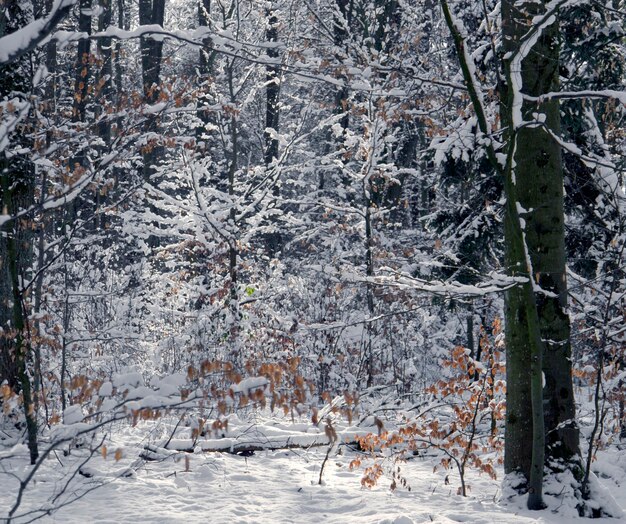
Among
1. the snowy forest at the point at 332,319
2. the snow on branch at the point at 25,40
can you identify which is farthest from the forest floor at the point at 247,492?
the snow on branch at the point at 25,40

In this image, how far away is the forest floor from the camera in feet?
16.0

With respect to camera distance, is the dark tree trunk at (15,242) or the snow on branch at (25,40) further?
the dark tree trunk at (15,242)

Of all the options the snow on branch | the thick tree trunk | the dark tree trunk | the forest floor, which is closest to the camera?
the snow on branch

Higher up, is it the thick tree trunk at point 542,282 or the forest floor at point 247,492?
the thick tree trunk at point 542,282

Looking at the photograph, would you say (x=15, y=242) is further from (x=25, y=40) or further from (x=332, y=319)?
(x=332, y=319)

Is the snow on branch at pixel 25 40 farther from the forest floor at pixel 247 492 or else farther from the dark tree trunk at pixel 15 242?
the dark tree trunk at pixel 15 242

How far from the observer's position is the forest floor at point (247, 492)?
16.0 feet

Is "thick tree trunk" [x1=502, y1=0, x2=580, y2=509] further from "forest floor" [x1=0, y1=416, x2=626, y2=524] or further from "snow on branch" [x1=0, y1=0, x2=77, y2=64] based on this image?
"snow on branch" [x1=0, y1=0, x2=77, y2=64]

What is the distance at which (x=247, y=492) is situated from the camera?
18.5 feet

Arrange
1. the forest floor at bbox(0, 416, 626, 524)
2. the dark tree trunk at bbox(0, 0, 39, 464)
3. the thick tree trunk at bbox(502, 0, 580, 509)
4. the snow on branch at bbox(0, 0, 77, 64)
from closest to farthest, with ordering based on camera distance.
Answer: the snow on branch at bbox(0, 0, 77, 64) → the forest floor at bbox(0, 416, 626, 524) → the thick tree trunk at bbox(502, 0, 580, 509) → the dark tree trunk at bbox(0, 0, 39, 464)

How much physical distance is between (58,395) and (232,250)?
3.41 metres

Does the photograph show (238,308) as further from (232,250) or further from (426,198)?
(426,198)

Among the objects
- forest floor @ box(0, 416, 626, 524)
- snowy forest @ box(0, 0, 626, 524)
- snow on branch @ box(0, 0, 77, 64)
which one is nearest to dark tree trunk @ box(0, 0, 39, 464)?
snowy forest @ box(0, 0, 626, 524)

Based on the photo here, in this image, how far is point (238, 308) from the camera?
991 centimetres
